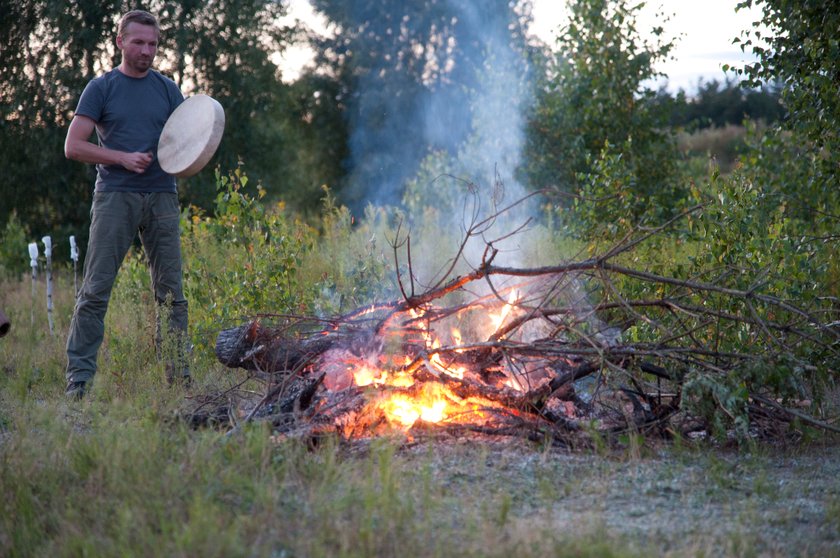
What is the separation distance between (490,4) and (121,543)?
26.4 metres

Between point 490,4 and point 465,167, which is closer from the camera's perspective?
point 465,167

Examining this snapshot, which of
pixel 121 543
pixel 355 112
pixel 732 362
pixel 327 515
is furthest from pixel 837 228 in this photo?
pixel 355 112

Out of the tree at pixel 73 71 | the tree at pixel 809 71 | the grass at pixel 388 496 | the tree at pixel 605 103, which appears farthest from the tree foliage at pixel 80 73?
the grass at pixel 388 496

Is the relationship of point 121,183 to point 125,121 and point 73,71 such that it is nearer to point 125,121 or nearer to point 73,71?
point 125,121

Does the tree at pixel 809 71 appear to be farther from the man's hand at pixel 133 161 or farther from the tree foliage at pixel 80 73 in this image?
the tree foliage at pixel 80 73

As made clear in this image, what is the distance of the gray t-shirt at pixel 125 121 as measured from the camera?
5.25m

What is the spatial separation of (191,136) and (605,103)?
251 inches

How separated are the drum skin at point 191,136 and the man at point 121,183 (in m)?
0.12

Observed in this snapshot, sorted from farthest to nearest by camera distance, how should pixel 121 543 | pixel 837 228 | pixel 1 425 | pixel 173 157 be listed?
pixel 837 228, pixel 173 157, pixel 1 425, pixel 121 543

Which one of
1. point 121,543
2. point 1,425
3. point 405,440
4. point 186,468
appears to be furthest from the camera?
point 1,425

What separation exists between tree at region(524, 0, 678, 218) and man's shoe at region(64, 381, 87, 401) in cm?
633

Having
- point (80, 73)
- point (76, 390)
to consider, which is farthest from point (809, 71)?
point (80, 73)

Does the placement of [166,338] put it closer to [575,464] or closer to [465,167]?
[575,464]

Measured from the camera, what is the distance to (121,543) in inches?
108
